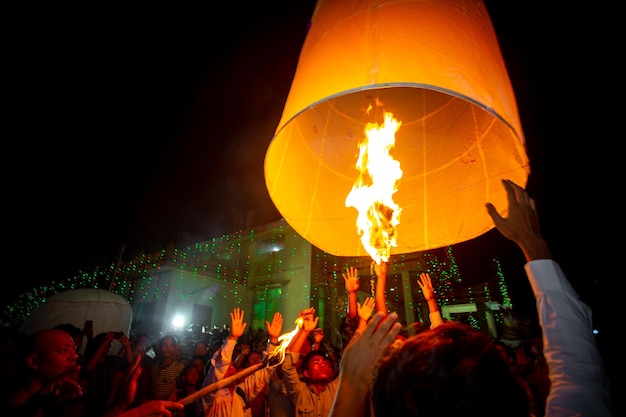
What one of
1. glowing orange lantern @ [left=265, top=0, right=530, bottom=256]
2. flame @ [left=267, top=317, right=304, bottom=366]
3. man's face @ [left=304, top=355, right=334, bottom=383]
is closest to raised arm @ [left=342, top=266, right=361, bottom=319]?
glowing orange lantern @ [left=265, top=0, right=530, bottom=256]

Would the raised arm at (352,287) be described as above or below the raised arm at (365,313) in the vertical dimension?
above

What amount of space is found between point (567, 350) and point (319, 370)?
3872 millimetres

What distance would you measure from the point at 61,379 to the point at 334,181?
3.90 metres

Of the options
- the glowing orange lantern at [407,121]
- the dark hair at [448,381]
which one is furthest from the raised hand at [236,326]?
the dark hair at [448,381]

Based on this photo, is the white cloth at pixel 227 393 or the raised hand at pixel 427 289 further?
the white cloth at pixel 227 393

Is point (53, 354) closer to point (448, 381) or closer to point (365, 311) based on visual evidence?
point (365, 311)

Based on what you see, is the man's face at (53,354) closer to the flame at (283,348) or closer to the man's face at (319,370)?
the flame at (283,348)

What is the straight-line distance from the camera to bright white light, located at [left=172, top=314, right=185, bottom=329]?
65.3 feet

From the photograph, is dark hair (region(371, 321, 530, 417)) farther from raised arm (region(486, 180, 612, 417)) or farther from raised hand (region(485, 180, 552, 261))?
raised hand (region(485, 180, 552, 261))

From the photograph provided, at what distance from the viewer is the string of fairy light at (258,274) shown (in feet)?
52.6

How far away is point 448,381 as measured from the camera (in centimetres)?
102

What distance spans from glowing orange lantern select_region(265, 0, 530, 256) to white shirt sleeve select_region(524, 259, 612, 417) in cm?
89

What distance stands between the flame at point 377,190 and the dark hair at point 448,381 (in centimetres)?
→ 168

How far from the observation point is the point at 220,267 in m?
23.7
